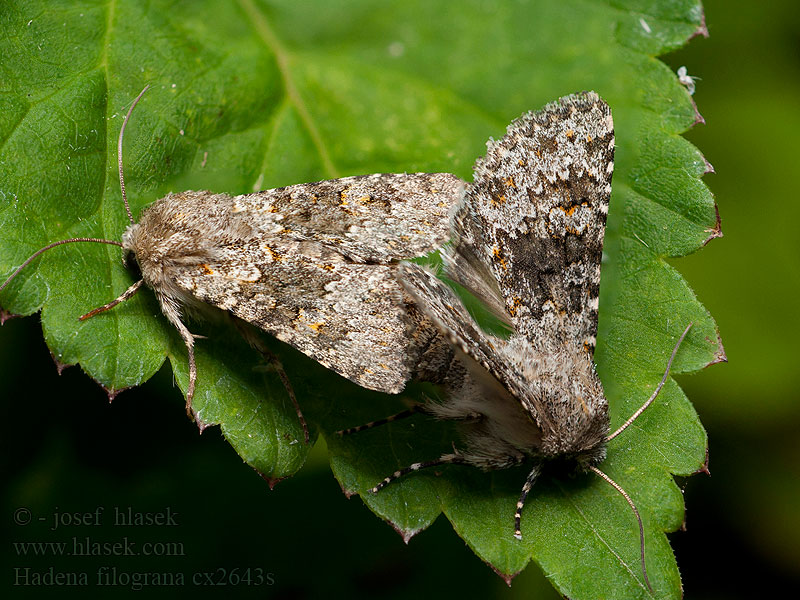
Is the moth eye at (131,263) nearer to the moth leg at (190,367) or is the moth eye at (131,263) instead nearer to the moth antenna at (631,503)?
the moth leg at (190,367)

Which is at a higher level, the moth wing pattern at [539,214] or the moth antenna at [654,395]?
the moth wing pattern at [539,214]

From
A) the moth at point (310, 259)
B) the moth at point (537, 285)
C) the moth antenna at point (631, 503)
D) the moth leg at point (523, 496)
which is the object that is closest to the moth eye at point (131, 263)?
the moth at point (310, 259)

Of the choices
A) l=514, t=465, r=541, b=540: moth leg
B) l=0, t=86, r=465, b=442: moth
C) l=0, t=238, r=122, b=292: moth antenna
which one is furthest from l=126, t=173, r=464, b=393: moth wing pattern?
l=514, t=465, r=541, b=540: moth leg

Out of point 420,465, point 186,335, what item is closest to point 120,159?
point 186,335

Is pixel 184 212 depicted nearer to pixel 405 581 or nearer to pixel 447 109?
pixel 447 109

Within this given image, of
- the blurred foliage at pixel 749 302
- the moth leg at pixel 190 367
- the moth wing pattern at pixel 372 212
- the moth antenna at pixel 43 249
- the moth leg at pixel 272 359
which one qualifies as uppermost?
the moth antenna at pixel 43 249

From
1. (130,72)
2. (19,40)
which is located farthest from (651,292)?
(19,40)
